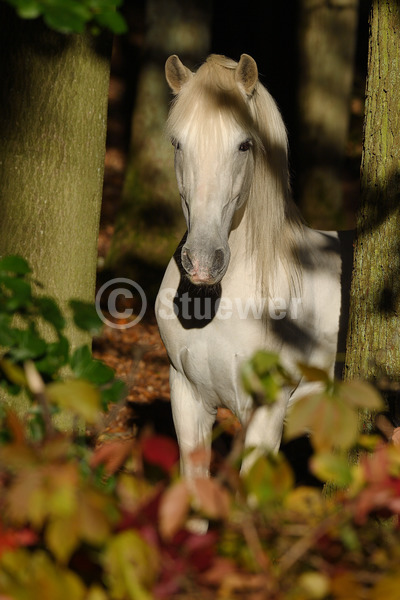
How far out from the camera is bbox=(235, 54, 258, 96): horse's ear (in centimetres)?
299

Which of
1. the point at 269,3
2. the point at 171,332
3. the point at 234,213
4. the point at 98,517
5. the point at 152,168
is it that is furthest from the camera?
the point at 269,3

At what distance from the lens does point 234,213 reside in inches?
122

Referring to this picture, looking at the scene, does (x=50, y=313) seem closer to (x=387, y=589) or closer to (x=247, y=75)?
(x=387, y=589)

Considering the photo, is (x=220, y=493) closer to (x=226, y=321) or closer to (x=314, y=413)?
(x=314, y=413)

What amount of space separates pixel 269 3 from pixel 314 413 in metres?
13.1

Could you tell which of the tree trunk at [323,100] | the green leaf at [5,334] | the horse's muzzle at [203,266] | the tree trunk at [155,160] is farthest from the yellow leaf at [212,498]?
the tree trunk at [323,100]

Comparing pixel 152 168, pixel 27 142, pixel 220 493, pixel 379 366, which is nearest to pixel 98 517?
pixel 220 493

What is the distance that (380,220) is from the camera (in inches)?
122

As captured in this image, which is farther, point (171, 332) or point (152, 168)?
point (152, 168)

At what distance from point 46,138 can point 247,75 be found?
111 centimetres

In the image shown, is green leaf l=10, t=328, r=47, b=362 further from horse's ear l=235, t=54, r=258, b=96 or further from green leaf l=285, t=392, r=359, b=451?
horse's ear l=235, t=54, r=258, b=96

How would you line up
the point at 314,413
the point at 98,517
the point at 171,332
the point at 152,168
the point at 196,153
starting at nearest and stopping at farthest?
the point at 98,517, the point at 314,413, the point at 196,153, the point at 171,332, the point at 152,168

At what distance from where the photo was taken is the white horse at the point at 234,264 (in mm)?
2865

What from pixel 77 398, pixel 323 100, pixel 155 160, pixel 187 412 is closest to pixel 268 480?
pixel 77 398
